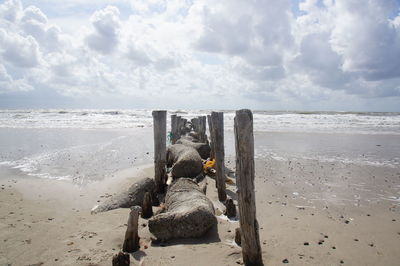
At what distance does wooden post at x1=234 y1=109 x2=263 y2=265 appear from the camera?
418 centimetres

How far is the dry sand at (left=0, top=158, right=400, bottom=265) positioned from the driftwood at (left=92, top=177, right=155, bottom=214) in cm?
28

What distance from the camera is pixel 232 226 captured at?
5.92 meters

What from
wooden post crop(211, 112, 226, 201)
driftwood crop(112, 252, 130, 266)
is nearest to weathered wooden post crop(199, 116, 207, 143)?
wooden post crop(211, 112, 226, 201)

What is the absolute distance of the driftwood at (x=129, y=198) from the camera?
703cm

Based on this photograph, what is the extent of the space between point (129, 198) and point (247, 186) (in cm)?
402

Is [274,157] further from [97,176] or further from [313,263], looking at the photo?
[313,263]

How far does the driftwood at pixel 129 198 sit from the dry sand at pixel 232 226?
0.93ft

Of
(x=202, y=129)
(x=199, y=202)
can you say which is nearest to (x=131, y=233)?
(x=199, y=202)

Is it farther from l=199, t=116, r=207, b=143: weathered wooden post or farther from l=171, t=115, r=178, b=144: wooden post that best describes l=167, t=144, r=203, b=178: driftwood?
l=171, t=115, r=178, b=144: wooden post

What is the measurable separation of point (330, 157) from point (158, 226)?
10.4 meters

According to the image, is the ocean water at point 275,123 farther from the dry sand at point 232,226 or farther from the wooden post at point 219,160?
the wooden post at point 219,160

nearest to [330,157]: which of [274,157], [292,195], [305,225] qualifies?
[274,157]

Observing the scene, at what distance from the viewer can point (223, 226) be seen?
5.87 m

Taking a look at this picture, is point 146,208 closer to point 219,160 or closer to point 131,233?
point 131,233
